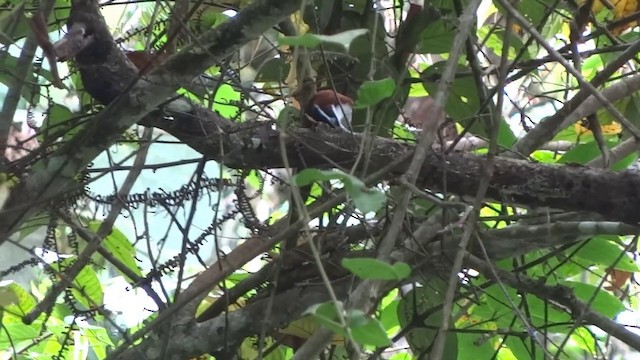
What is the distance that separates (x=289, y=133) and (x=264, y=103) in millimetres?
43

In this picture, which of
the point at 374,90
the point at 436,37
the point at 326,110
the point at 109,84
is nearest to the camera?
the point at 374,90

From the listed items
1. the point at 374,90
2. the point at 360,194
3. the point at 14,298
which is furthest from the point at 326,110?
the point at 14,298

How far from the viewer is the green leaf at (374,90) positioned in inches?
19.6

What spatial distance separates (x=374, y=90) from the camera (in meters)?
0.50

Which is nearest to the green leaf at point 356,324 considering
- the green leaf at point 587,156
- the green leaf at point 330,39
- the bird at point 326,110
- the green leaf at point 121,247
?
the green leaf at point 330,39

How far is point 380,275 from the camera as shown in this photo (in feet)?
1.24

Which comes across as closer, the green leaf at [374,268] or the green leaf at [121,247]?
the green leaf at [374,268]

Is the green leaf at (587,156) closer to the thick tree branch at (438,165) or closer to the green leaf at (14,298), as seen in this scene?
the thick tree branch at (438,165)

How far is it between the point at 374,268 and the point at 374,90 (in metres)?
0.17

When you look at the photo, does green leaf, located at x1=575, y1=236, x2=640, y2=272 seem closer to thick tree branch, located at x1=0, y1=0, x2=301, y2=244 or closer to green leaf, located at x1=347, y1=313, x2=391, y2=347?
thick tree branch, located at x1=0, y1=0, x2=301, y2=244

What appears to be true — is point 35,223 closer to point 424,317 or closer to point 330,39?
point 424,317

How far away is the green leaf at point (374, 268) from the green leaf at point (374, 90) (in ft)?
0.52

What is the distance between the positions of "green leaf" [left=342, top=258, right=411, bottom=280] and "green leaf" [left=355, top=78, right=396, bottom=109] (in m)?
0.16

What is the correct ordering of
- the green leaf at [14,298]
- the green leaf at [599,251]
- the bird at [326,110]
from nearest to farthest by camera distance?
the bird at [326,110], the green leaf at [599,251], the green leaf at [14,298]
